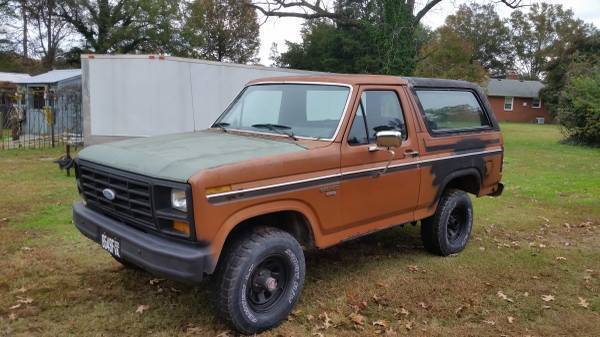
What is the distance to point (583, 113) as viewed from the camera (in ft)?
66.3

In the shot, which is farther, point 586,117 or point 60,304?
point 586,117

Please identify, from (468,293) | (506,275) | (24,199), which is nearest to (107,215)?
(468,293)

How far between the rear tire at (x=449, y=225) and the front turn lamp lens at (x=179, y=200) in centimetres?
320

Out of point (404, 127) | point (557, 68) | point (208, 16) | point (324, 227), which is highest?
point (208, 16)

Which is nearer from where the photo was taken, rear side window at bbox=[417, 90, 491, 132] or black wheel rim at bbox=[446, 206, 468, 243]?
rear side window at bbox=[417, 90, 491, 132]

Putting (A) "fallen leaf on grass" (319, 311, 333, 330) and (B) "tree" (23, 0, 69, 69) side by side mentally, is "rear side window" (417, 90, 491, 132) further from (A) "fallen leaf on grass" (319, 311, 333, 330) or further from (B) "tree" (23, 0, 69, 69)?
(B) "tree" (23, 0, 69, 69)

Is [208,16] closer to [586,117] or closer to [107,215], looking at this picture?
[586,117]

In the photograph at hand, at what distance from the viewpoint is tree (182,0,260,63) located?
41.4m

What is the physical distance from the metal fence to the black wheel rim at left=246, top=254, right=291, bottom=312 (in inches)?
498

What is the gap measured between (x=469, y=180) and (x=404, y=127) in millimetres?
1552

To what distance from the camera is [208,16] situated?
44.1 m

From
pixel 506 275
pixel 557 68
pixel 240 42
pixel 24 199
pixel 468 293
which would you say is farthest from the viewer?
pixel 240 42

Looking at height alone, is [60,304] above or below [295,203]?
below

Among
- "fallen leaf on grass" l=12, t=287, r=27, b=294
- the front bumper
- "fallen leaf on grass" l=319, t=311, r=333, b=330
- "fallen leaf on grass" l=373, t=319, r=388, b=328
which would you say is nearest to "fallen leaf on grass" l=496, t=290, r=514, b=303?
"fallen leaf on grass" l=373, t=319, r=388, b=328
